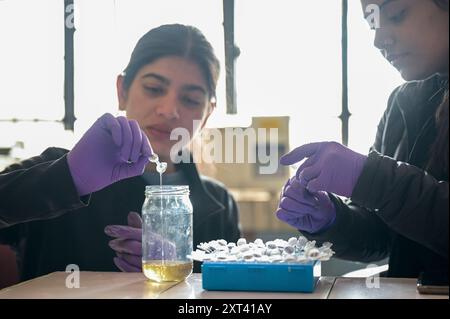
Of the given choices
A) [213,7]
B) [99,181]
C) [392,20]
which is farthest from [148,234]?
[213,7]

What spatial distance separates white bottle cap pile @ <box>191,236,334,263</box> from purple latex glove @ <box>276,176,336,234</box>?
94 mm

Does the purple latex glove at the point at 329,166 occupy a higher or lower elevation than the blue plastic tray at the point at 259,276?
higher

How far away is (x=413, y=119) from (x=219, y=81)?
750 mm

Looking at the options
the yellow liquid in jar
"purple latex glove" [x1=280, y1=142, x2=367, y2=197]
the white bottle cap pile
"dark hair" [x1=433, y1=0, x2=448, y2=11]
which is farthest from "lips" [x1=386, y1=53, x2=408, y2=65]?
the yellow liquid in jar

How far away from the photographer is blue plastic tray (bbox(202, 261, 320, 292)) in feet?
4.22

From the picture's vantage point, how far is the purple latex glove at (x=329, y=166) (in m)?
1.31

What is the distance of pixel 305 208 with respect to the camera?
151 centimetres

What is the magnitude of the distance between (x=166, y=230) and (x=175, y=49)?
Answer: 0.74m

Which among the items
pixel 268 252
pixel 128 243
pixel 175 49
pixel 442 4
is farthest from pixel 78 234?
pixel 442 4

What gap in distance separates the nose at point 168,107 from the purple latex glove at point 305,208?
0.58 m

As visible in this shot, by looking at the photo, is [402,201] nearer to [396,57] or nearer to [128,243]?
[396,57]
